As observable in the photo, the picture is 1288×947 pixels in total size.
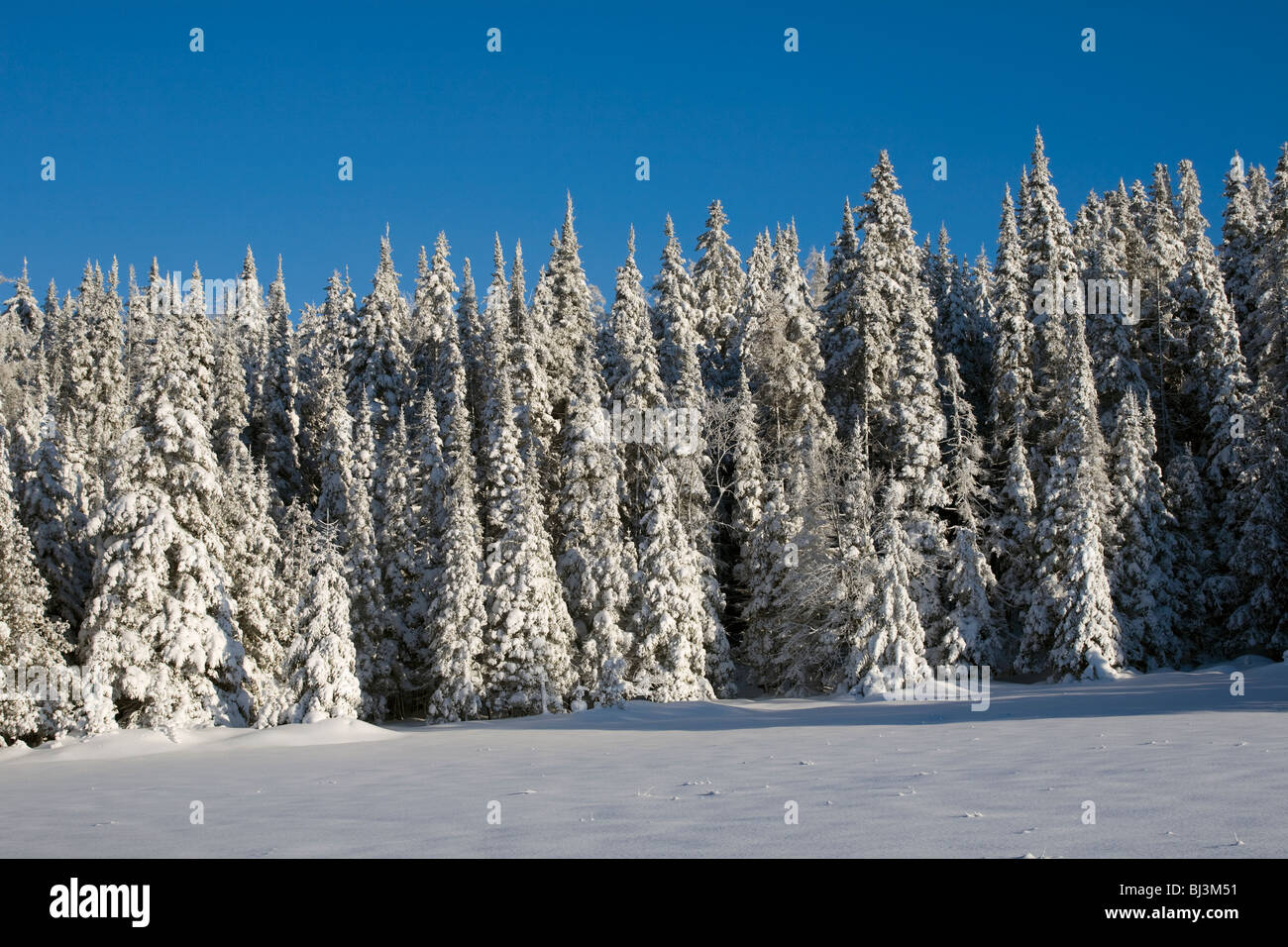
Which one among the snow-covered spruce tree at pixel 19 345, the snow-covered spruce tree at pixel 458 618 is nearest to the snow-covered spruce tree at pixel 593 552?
the snow-covered spruce tree at pixel 458 618

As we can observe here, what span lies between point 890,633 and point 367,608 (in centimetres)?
2243

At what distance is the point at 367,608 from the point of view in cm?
4262

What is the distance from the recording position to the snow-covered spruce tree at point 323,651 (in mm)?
30828

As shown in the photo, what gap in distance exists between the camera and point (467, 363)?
63.9 m

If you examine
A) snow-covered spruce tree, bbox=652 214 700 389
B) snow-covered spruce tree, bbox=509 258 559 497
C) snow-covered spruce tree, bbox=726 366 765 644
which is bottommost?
snow-covered spruce tree, bbox=726 366 765 644

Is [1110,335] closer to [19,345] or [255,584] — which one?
[255,584]

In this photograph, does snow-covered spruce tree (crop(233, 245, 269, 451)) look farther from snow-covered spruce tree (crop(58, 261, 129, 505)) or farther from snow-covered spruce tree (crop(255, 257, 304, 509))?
snow-covered spruce tree (crop(58, 261, 129, 505))

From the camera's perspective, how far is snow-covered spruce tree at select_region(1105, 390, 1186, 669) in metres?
41.1

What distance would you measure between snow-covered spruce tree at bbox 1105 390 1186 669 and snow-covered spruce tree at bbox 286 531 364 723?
30991 mm

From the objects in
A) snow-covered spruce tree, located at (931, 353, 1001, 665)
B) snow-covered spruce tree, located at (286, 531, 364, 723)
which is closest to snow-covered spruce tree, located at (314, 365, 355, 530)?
snow-covered spruce tree, located at (286, 531, 364, 723)

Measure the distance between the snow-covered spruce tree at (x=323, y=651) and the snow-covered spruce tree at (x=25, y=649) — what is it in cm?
650
